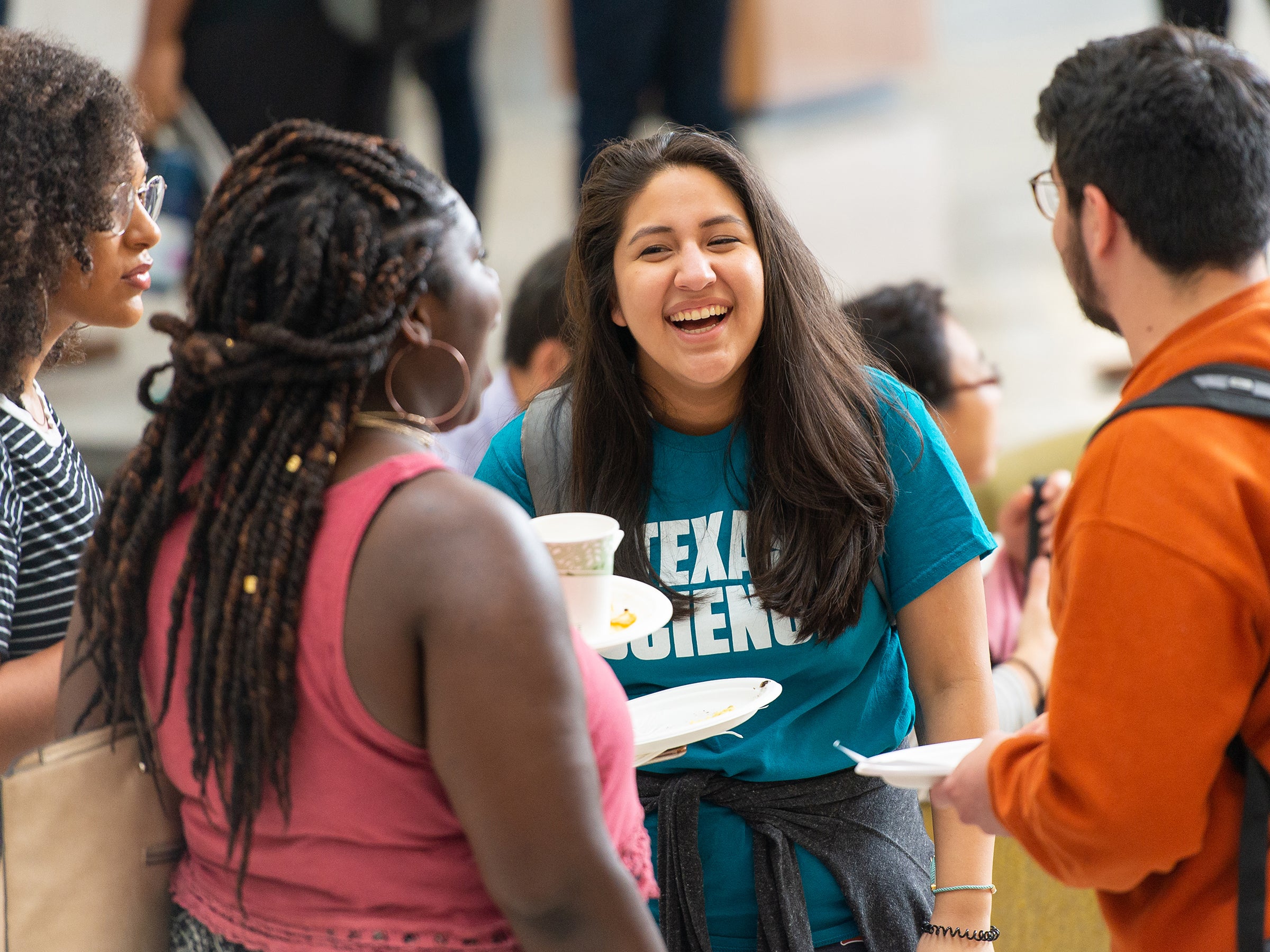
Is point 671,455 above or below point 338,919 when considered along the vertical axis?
above

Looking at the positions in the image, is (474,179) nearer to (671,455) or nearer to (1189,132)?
(671,455)

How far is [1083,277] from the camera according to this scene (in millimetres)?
1317

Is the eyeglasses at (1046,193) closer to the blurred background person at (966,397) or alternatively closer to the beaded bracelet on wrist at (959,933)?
the beaded bracelet on wrist at (959,933)

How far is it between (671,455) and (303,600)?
2.90 feet

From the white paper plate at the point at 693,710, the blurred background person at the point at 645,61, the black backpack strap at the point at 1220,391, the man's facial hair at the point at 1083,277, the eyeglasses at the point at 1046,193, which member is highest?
the blurred background person at the point at 645,61

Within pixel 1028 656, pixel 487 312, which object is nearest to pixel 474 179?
pixel 1028 656

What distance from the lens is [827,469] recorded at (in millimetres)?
1834

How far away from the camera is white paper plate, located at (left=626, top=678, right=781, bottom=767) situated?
1531 mm

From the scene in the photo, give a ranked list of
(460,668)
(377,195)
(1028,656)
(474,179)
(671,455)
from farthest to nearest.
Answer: (474,179) → (1028,656) → (671,455) → (377,195) → (460,668)

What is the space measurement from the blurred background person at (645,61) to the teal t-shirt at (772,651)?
133 inches

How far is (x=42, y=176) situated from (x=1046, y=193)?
1247mm

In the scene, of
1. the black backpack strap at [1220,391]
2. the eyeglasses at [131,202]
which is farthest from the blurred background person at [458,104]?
the black backpack strap at [1220,391]

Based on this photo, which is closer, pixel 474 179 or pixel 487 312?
pixel 487 312

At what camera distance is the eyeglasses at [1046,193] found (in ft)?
4.53
